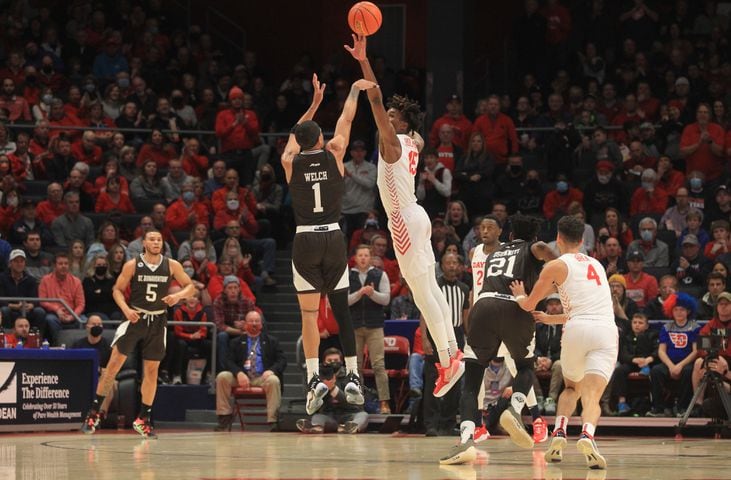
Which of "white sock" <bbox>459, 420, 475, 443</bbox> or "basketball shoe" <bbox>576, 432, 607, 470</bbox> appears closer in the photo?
"basketball shoe" <bbox>576, 432, 607, 470</bbox>

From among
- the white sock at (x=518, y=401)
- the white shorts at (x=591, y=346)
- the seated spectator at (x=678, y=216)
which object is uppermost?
the seated spectator at (x=678, y=216)

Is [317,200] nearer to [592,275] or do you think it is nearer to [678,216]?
[592,275]

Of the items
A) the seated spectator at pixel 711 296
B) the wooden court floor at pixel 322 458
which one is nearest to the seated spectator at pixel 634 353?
the seated spectator at pixel 711 296

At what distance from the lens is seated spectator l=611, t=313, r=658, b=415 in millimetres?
16828

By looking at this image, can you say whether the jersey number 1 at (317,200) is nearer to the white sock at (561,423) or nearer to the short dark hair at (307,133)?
the short dark hair at (307,133)

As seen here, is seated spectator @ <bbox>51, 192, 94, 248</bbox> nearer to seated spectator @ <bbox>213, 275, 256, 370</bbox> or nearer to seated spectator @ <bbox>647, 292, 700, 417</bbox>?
seated spectator @ <bbox>213, 275, 256, 370</bbox>

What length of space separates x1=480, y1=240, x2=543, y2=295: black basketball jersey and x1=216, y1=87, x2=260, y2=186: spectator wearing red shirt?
38.5 feet

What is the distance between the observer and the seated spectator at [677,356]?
16.4m

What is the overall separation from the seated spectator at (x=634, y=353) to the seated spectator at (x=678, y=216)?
295 cm

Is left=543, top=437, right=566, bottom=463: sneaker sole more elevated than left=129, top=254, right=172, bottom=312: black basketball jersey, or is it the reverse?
left=129, top=254, right=172, bottom=312: black basketball jersey

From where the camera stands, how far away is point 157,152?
74.1 ft

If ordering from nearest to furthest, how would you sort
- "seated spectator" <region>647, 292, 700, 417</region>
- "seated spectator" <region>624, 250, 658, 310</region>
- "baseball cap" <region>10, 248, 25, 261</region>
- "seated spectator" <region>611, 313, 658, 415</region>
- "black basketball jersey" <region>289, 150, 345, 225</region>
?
"black basketball jersey" <region>289, 150, 345, 225</region>
"seated spectator" <region>647, 292, 700, 417</region>
"seated spectator" <region>611, 313, 658, 415</region>
"seated spectator" <region>624, 250, 658, 310</region>
"baseball cap" <region>10, 248, 25, 261</region>

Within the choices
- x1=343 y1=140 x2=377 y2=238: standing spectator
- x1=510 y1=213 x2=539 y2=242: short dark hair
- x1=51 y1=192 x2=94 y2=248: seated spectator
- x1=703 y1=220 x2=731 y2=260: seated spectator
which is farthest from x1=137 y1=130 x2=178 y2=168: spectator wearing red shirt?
x1=510 y1=213 x2=539 y2=242: short dark hair

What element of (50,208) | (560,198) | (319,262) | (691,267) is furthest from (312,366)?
(50,208)
